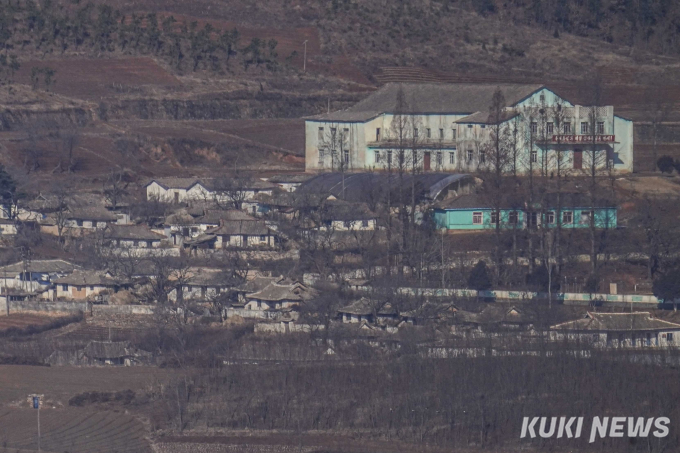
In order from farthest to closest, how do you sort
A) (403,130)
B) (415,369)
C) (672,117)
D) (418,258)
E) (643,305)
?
(672,117) < (403,130) < (418,258) < (643,305) < (415,369)

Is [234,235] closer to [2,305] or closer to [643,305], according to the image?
[2,305]

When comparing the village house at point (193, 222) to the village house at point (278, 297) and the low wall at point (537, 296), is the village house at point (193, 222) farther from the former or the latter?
the low wall at point (537, 296)

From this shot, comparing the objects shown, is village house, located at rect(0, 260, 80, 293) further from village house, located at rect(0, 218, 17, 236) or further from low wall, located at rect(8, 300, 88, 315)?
village house, located at rect(0, 218, 17, 236)

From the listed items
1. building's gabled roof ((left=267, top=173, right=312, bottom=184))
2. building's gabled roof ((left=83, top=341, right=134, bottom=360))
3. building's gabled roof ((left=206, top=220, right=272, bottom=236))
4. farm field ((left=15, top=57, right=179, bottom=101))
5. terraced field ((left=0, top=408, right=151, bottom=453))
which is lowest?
terraced field ((left=0, top=408, right=151, bottom=453))

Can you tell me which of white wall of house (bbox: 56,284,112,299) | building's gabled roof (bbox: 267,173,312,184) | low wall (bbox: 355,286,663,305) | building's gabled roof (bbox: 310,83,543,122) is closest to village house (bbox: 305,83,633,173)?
building's gabled roof (bbox: 310,83,543,122)

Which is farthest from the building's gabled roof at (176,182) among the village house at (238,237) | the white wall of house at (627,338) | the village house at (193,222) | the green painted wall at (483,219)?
the white wall of house at (627,338)

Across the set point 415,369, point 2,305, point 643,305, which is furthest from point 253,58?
point 415,369
